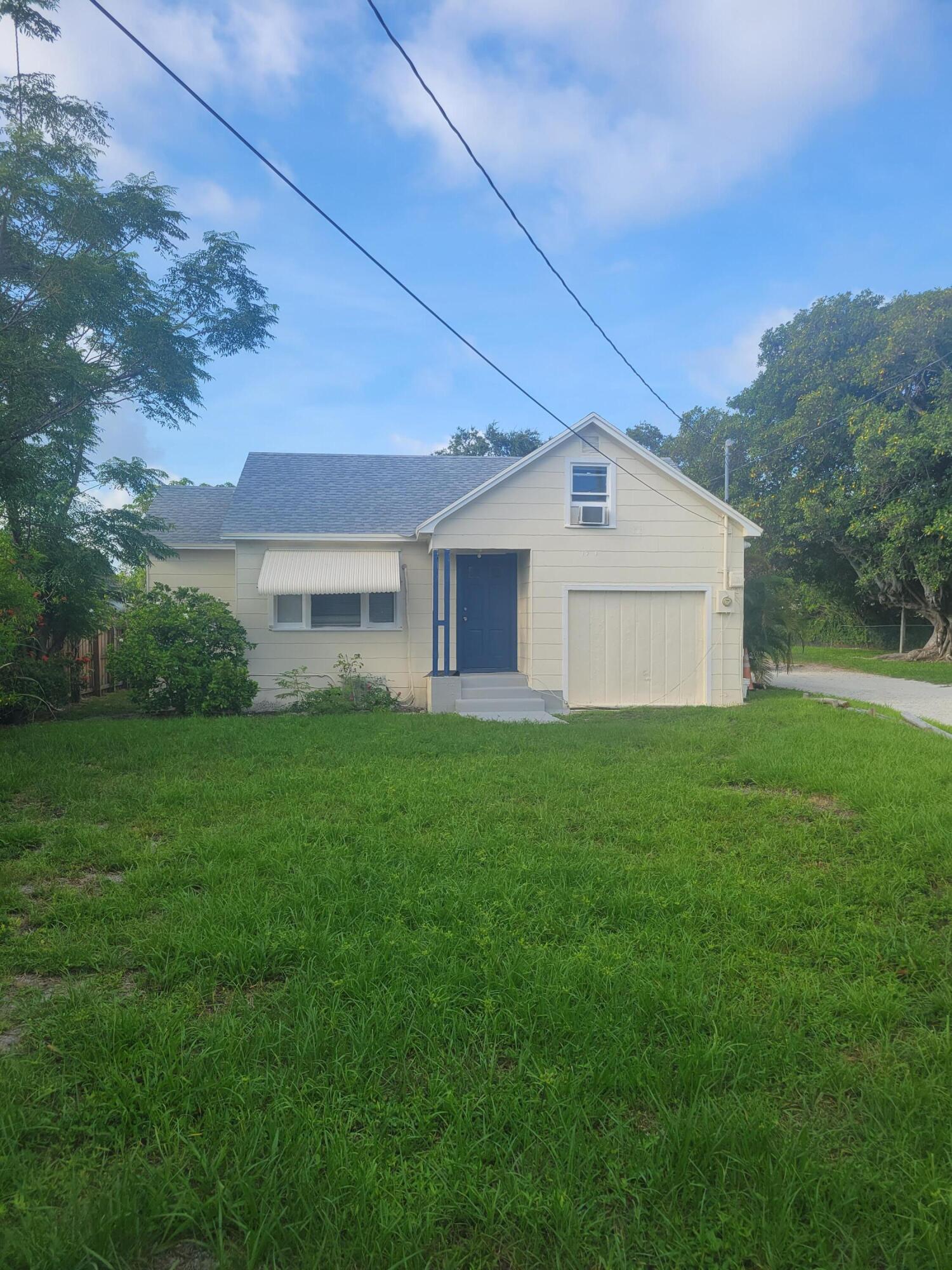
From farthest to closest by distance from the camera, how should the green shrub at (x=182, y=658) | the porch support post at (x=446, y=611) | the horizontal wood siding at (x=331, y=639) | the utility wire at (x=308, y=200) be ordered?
the horizontal wood siding at (x=331, y=639), the porch support post at (x=446, y=611), the green shrub at (x=182, y=658), the utility wire at (x=308, y=200)

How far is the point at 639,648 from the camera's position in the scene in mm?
13406

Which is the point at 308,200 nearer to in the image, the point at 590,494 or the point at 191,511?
the point at 590,494

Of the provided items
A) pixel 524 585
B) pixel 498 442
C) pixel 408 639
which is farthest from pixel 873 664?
pixel 498 442

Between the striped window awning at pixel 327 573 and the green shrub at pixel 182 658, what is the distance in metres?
1.12

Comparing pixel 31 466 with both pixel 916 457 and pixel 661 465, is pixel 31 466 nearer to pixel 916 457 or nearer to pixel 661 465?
pixel 661 465

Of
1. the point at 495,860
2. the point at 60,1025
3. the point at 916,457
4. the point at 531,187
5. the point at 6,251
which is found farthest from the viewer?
the point at 916,457

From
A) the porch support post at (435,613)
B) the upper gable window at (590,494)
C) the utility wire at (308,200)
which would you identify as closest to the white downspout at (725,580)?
the upper gable window at (590,494)

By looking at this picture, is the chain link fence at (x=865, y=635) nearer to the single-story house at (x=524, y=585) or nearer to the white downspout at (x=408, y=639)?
the single-story house at (x=524, y=585)

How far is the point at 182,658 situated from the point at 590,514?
24.1 ft

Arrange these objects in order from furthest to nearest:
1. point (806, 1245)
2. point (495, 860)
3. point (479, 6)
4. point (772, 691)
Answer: point (772, 691)
point (479, 6)
point (495, 860)
point (806, 1245)

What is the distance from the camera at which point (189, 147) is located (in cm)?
726

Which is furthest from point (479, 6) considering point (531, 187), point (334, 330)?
point (334, 330)

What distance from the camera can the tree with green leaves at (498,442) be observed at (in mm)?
40094

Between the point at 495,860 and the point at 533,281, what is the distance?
7599mm
